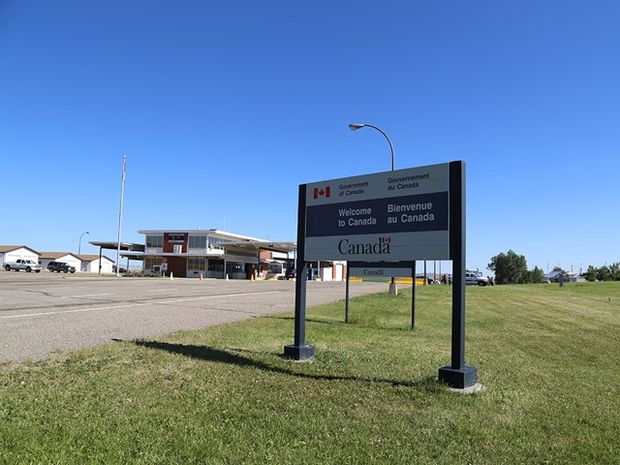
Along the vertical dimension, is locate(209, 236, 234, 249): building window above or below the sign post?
above

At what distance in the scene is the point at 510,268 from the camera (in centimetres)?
10644

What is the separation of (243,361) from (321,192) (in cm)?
290

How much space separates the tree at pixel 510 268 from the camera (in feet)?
342

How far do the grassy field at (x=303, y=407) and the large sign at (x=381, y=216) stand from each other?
163 centimetres

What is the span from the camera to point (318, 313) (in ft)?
51.6

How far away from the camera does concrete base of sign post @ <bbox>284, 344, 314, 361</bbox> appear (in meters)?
7.61

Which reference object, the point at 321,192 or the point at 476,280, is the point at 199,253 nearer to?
the point at 476,280

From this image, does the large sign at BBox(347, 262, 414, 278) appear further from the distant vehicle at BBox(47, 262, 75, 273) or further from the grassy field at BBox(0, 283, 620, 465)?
the distant vehicle at BBox(47, 262, 75, 273)

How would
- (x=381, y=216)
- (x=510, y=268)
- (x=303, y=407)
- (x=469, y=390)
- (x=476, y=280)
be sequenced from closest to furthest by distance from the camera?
1. (x=303, y=407)
2. (x=469, y=390)
3. (x=381, y=216)
4. (x=476, y=280)
5. (x=510, y=268)

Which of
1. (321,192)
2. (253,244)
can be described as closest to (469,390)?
(321,192)

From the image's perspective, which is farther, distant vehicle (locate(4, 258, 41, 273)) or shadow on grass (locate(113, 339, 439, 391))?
distant vehicle (locate(4, 258, 41, 273))

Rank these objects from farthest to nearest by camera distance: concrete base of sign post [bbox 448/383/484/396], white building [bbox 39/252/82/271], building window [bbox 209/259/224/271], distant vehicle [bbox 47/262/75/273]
Answer: white building [bbox 39/252/82/271] → distant vehicle [bbox 47/262/75/273] → building window [bbox 209/259/224/271] → concrete base of sign post [bbox 448/383/484/396]

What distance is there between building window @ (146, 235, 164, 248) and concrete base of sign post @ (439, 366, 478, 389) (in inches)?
2714

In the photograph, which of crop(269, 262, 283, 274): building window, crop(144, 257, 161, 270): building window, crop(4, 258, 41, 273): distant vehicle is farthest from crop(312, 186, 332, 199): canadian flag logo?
crop(269, 262, 283, 274): building window
